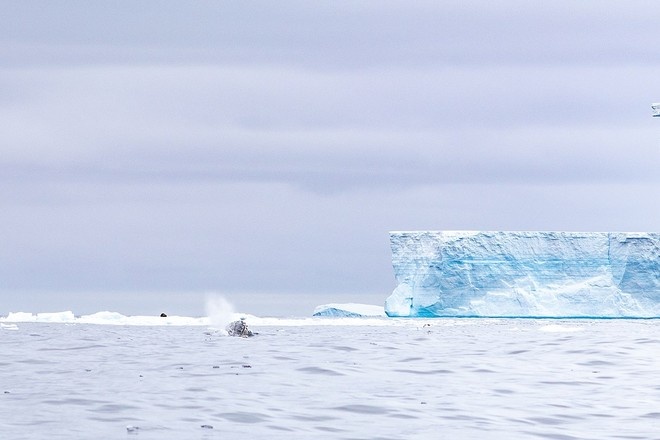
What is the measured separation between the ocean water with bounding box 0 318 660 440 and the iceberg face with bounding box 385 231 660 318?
32543 millimetres

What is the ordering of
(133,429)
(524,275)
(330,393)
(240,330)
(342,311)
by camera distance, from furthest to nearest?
(342,311) < (524,275) < (240,330) < (330,393) < (133,429)

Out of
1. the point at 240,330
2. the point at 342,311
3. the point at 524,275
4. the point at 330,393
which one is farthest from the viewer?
the point at 342,311

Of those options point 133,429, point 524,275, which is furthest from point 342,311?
point 133,429

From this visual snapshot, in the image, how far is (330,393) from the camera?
37.8ft

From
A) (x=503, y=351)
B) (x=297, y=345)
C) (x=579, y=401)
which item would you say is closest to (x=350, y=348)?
(x=297, y=345)

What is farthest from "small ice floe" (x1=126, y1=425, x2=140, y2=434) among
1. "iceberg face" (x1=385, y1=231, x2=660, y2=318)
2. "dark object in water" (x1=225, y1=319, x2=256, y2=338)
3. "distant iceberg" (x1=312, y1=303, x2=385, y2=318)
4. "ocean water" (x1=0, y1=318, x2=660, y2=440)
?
"distant iceberg" (x1=312, y1=303, x2=385, y2=318)

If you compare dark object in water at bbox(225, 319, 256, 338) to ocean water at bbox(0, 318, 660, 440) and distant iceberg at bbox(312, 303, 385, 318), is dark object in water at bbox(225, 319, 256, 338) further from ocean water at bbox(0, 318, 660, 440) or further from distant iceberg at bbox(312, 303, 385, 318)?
distant iceberg at bbox(312, 303, 385, 318)

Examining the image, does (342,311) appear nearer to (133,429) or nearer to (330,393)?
(330,393)

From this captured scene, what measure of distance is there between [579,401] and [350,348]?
886 centimetres

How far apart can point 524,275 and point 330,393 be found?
137ft

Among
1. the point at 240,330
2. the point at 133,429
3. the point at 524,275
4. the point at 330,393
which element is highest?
the point at 524,275

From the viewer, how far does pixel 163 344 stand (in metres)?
21.0

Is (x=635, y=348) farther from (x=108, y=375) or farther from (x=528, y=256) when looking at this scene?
(x=528, y=256)

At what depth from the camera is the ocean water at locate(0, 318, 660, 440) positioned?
8.90 metres
